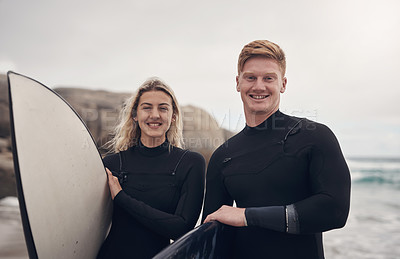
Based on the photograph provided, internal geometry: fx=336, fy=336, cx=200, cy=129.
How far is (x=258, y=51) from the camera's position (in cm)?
159

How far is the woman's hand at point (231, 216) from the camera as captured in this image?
1411mm

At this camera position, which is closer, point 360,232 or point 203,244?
point 203,244

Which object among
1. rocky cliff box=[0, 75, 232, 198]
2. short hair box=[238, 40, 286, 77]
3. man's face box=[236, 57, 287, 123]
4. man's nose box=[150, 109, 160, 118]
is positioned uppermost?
short hair box=[238, 40, 286, 77]

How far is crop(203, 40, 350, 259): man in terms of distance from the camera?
133 centimetres

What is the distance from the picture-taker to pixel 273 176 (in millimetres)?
1517

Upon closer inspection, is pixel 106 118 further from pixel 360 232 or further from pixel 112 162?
pixel 112 162

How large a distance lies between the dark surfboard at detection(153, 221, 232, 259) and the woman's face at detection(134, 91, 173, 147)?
0.64 meters

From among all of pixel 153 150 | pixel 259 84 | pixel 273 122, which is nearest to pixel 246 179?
pixel 273 122

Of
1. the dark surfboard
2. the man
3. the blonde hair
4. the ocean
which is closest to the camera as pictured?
the dark surfboard

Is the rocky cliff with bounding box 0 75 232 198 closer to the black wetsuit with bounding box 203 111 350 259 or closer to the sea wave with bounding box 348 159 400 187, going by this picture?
the sea wave with bounding box 348 159 400 187

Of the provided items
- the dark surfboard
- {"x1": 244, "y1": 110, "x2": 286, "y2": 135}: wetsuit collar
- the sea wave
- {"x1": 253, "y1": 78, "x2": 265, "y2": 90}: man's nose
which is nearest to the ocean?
the sea wave

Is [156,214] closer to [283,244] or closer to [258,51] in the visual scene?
[283,244]

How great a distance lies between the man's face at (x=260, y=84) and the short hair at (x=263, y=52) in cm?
2

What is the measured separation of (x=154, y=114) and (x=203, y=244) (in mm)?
769
